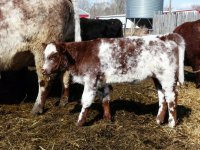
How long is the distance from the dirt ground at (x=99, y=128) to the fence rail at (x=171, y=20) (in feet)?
38.5

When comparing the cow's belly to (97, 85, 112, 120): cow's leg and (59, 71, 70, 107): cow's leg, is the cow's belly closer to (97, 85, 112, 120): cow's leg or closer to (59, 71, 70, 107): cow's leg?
(59, 71, 70, 107): cow's leg

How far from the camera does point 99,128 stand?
211 inches

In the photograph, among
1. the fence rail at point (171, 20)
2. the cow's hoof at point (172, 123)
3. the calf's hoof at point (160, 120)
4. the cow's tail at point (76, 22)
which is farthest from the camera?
the fence rail at point (171, 20)

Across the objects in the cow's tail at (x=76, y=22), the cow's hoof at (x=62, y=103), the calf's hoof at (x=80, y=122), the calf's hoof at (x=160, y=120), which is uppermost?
the cow's tail at (x=76, y=22)

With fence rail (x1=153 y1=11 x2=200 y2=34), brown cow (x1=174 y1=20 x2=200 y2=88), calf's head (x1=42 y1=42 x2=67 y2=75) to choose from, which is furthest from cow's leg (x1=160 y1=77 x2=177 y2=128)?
fence rail (x1=153 y1=11 x2=200 y2=34)

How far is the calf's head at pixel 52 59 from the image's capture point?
527 centimetres

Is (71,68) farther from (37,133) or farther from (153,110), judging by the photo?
(153,110)

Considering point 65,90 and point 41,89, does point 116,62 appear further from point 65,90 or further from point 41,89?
point 65,90

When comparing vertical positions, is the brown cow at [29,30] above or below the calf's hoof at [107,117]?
above

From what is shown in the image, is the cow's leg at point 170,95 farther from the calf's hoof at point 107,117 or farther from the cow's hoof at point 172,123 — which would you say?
the calf's hoof at point 107,117

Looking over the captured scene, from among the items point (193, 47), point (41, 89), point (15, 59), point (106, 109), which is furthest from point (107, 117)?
point (193, 47)

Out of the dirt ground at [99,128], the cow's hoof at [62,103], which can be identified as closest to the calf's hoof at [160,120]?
the dirt ground at [99,128]

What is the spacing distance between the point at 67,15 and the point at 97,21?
5.41m

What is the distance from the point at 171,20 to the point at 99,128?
15.6 meters
